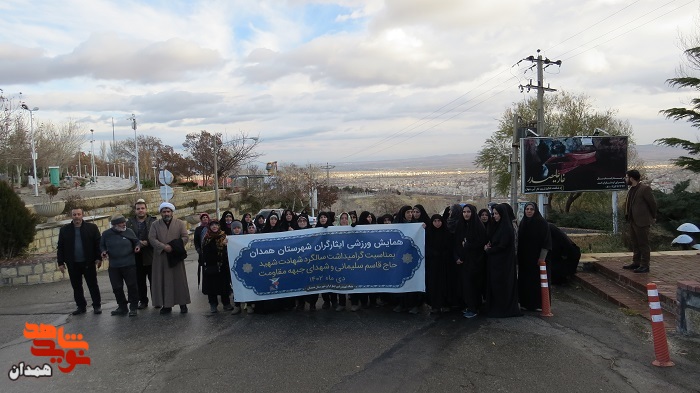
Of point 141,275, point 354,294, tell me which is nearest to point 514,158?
point 354,294

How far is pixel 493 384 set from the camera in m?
4.73


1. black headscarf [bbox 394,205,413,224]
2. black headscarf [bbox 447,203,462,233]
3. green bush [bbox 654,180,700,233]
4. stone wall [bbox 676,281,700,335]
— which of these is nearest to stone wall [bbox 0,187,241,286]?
black headscarf [bbox 394,205,413,224]

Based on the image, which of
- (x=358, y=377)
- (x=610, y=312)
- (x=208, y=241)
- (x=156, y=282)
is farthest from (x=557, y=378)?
(x=156, y=282)

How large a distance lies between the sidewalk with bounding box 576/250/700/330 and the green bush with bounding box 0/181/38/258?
1122 centimetres

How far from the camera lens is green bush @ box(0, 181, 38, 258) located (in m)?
10.2

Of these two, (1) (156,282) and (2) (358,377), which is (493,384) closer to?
(2) (358,377)

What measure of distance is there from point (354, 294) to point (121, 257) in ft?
11.6

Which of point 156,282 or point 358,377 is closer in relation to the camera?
point 358,377

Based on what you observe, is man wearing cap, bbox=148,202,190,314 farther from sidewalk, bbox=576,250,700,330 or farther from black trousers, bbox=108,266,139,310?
sidewalk, bbox=576,250,700,330

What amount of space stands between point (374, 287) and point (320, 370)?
231 centimetres

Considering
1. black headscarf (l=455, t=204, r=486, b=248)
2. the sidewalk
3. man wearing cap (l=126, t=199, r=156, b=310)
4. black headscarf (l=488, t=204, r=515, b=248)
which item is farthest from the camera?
man wearing cap (l=126, t=199, r=156, b=310)

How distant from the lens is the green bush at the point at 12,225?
1021 cm

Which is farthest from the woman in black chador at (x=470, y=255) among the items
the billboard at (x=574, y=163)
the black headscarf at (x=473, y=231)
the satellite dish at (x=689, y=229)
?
the billboard at (x=574, y=163)

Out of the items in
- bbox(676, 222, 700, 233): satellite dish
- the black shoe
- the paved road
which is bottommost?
the paved road
